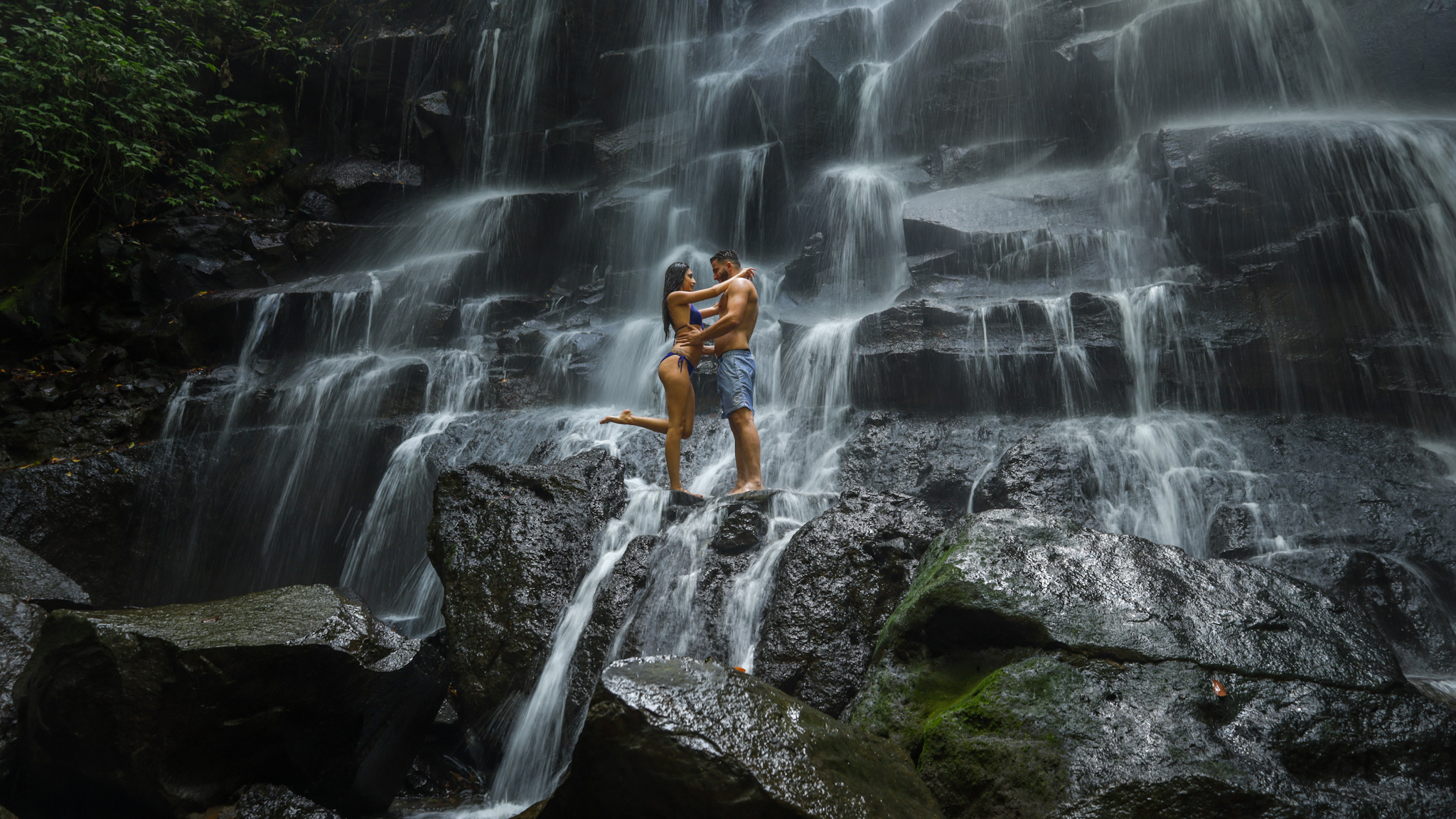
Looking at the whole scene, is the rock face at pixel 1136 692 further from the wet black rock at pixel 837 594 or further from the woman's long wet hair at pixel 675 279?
the woman's long wet hair at pixel 675 279

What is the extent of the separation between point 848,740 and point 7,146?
15.0 metres

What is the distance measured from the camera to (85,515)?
825 centimetres

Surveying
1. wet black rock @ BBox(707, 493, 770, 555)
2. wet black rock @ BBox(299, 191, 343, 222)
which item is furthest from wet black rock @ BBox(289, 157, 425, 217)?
wet black rock @ BBox(707, 493, 770, 555)

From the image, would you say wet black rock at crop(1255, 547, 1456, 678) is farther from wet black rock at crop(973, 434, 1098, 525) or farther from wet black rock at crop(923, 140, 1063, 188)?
wet black rock at crop(923, 140, 1063, 188)

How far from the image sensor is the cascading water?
656 centimetres

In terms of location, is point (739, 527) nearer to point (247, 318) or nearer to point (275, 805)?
point (275, 805)

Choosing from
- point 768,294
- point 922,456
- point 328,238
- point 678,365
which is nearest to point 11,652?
point 678,365

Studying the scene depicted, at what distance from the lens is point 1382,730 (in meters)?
2.68

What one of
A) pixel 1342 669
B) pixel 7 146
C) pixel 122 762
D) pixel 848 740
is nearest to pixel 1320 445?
pixel 1342 669

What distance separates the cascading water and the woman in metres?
0.81

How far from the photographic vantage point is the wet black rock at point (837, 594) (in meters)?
3.84

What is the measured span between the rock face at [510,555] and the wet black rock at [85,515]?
5553 mm

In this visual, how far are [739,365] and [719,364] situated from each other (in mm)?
213

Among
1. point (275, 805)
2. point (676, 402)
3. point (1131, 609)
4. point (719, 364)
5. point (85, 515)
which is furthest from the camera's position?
point (85, 515)
